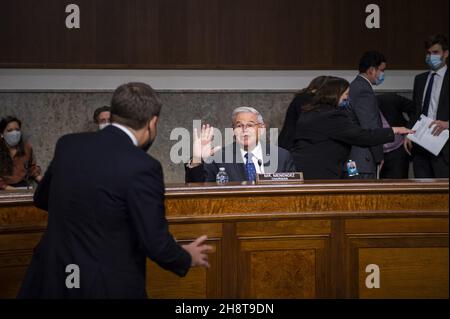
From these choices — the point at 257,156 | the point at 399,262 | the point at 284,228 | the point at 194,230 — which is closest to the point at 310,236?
the point at 284,228

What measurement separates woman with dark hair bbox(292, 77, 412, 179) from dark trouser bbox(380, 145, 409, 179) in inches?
75.7

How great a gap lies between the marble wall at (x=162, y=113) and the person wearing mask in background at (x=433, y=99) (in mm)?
1758

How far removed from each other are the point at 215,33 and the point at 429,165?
8.36 feet

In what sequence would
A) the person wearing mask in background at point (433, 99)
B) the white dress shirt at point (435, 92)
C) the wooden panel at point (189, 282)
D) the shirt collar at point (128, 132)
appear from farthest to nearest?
the white dress shirt at point (435, 92)
the person wearing mask in background at point (433, 99)
the wooden panel at point (189, 282)
the shirt collar at point (128, 132)

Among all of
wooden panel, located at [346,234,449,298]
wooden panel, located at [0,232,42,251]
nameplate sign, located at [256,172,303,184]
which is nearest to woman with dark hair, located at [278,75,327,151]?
nameplate sign, located at [256,172,303,184]

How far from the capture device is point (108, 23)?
6.85m

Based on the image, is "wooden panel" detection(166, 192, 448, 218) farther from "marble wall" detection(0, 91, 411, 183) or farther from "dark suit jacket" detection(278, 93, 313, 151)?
"marble wall" detection(0, 91, 411, 183)

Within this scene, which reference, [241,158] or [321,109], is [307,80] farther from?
[241,158]

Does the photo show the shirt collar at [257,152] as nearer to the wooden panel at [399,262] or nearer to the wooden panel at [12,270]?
the wooden panel at [399,262]

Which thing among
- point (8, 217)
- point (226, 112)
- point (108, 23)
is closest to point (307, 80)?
point (226, 112)

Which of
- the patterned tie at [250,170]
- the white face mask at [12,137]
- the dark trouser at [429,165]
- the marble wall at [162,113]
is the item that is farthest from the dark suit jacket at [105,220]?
the marble wall at [162,113]

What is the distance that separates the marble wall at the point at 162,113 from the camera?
6.79 meters

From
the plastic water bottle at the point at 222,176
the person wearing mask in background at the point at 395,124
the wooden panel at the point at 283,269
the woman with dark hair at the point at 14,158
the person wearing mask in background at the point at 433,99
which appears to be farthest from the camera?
the person wearing mask in background at the point at 395,124

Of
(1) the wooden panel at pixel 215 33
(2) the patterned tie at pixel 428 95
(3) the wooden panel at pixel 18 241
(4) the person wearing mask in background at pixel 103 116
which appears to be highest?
(1) the wooden panel at pixel 215 33
